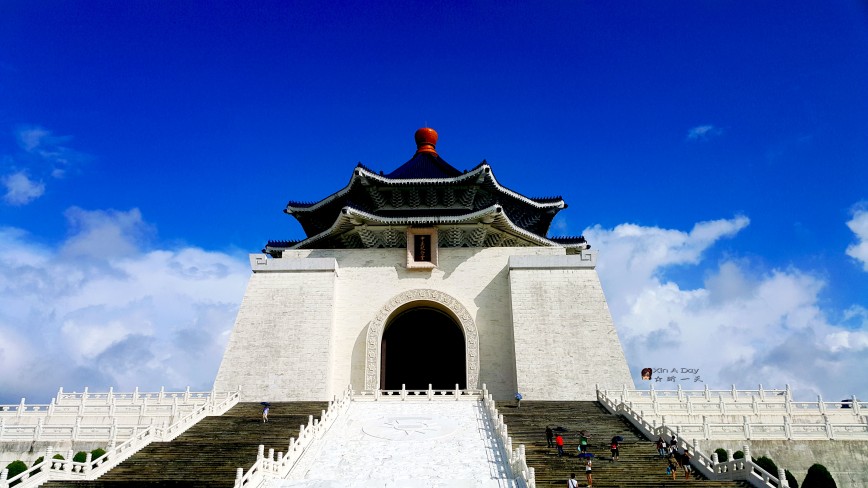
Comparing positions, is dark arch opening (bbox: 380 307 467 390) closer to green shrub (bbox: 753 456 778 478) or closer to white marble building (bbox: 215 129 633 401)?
white marble building (bbox: 215 129 633 401)

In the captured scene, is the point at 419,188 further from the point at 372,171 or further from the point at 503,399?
the point at 503,399

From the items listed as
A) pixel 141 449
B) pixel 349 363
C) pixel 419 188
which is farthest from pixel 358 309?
pixel 141 449

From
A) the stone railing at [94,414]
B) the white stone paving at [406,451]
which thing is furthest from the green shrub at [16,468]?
the white stone paving at [406,451]

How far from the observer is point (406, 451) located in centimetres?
1514

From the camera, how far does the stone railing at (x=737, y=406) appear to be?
1962 cm

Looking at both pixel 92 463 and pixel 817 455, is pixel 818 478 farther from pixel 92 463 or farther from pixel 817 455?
pixel 92 463

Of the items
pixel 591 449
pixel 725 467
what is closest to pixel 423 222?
pixel 591 449

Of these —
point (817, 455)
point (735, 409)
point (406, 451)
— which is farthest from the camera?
point (735, 409)

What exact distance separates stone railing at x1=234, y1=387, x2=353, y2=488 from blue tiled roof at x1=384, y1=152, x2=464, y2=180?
41.8 feet

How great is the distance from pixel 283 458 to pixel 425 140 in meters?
21.3

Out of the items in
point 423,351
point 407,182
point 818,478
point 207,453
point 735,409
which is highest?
point 407,182

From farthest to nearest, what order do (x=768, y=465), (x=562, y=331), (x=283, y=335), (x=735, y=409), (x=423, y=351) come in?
1. (x=423, y=351)
2. (x=283, y=335)
3. (x=562, y=331)
4. (x=735, y=409)
5. (x=768, y=465)

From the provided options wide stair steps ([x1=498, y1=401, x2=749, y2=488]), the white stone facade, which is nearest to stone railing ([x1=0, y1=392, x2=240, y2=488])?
the white stone facade

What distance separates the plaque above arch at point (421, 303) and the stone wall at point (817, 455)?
9245 mm
